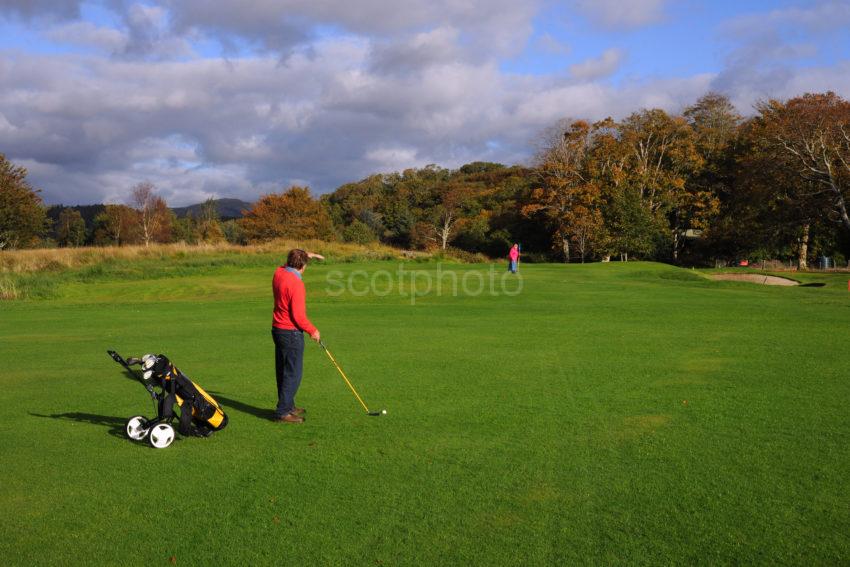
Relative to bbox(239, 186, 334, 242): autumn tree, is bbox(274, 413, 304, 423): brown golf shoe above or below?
below

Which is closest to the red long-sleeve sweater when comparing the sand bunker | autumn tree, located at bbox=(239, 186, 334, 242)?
the sand bunker

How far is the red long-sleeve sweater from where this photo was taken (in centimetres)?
827

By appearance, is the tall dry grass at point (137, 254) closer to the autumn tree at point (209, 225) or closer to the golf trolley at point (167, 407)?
the autumn tree at point (209, 225)

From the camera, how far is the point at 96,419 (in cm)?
855

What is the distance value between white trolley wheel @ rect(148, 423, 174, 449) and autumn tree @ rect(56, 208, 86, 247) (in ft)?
301

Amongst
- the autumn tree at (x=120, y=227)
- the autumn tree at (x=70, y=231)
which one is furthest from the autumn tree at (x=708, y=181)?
the autumn tree at (x=70, y=231)

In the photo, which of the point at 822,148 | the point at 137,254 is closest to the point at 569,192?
the point at 822,148

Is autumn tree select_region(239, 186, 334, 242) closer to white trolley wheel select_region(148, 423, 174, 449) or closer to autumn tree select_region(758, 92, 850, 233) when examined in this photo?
autumn tree select_region(758, 92, 850, 233)

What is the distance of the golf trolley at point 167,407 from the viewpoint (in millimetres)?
7383

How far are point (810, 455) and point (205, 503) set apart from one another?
599 cm

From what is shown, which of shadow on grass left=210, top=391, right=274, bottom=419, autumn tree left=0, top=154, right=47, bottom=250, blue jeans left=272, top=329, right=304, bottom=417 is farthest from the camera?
autumn tree left=0, top=154, right=47, bottom=250

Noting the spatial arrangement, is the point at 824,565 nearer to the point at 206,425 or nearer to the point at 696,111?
the point at 206,425

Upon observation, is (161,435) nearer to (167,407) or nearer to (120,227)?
(167,407)

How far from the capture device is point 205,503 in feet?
19.3
